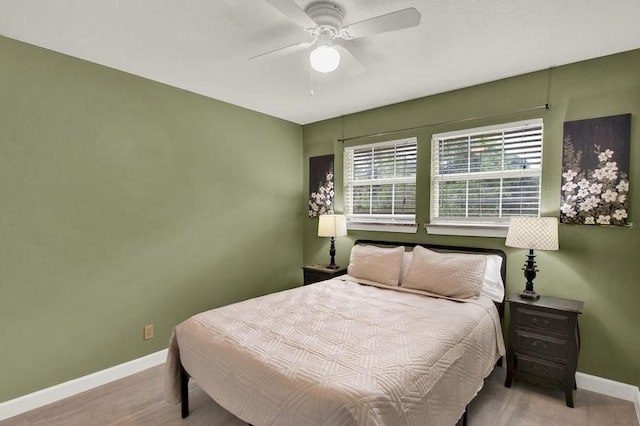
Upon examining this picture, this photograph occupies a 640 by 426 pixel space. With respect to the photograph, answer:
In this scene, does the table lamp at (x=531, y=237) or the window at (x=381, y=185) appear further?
the window at (x=381, y=185)

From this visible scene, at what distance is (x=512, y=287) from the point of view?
2.87 m

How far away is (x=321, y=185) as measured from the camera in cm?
425

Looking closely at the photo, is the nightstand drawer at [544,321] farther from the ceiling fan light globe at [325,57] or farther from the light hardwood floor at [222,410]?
the ceiling fan light globe at [325,57]

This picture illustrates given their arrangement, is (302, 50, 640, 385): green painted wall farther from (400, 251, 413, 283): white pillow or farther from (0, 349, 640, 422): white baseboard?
(400, 251, 413, 283): white pillow

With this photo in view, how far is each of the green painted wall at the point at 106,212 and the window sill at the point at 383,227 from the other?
1.22 metres

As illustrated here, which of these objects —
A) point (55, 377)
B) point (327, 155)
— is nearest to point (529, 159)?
point (327, 155)

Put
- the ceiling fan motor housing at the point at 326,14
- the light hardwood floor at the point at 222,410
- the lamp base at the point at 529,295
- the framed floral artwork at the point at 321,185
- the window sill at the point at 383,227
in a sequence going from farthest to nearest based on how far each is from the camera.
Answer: the framed floral artwork at the point at 321,185, the window sill at the point at 383,227, the lamp base at the point at 529,295, the light hardwood floor at the point at 222,410, the ceiling fan motor housing at the point at 326,14

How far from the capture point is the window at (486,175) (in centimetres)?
282

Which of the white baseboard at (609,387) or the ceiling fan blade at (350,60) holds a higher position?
the ceiling fan blade at (350,60)

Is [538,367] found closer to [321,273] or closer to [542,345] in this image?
[542,345]

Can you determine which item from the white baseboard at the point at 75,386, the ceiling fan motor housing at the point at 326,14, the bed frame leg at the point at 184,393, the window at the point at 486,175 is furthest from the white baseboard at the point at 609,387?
the white baseboard at the point at 75,386

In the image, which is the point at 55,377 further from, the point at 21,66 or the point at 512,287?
the point at 512,287

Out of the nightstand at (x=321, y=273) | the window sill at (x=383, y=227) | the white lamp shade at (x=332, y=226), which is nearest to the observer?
the window sill at (x=383, y=227)

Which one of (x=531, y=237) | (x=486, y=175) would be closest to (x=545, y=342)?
(x=531, y=237)
